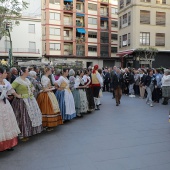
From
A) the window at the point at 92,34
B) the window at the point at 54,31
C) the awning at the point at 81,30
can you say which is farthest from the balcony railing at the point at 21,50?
the window at the point at 92,34

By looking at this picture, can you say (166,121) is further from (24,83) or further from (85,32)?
(85,32)

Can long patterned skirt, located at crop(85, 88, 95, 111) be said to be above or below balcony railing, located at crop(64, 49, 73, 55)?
below

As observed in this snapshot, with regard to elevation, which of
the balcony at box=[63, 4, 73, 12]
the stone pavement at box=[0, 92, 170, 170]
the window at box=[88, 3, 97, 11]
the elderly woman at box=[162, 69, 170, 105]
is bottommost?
the stone pavement at box=[0, 92, 170, 170]

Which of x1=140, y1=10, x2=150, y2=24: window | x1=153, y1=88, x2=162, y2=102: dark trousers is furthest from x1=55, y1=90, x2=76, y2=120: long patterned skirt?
x1=140, y1=10, x2=150, y2=24: window

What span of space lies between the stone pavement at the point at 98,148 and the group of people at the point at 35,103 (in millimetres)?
302

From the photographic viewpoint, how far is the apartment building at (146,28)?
31.9 metres

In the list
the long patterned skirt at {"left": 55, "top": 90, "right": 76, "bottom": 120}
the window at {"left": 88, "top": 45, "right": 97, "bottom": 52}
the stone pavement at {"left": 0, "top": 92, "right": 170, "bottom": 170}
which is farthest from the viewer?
the window at {"left": 88, "top": 45, "right": 97, "bottom": 52}

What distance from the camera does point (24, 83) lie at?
601 cm

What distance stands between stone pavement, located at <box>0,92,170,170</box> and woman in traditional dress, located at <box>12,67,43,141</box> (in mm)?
312

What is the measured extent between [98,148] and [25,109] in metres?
1.93

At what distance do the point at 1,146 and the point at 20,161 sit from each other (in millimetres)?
538

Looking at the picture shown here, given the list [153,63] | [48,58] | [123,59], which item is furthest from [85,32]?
[153,63]

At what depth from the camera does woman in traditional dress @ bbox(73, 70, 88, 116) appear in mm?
9019

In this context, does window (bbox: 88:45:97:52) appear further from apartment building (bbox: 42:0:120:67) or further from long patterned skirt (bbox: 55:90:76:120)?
long patterned skirt (bbox: 55:90:76:120)
